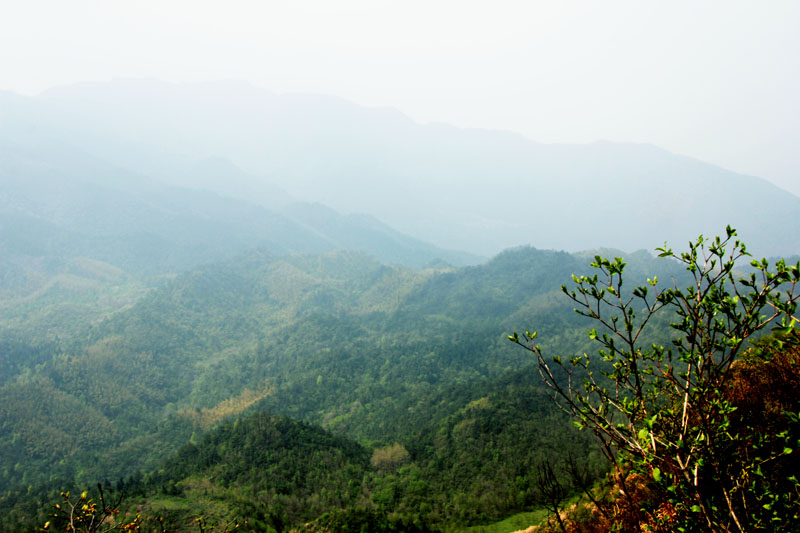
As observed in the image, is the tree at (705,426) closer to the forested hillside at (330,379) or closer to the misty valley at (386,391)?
the misty valley at (386,391)

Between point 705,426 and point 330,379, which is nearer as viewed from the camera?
point 705,426

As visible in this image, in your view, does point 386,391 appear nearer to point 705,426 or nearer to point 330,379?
point 330,379

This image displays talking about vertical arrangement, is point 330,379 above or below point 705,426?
below

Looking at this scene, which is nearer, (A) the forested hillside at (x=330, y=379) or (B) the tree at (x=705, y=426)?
(B) the tree at (x=705, y=426)

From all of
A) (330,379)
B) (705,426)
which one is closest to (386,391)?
(330,379)

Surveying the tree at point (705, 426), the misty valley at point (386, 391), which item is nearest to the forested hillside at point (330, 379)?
the misty valley at point (386, 391)

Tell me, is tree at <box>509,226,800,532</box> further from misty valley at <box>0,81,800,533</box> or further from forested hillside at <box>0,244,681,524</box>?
forested hillside at <box>0,244,681,524</box>

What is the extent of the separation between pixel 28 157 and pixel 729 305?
837ft

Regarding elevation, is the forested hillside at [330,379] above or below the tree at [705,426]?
below

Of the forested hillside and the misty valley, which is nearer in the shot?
the misty valley

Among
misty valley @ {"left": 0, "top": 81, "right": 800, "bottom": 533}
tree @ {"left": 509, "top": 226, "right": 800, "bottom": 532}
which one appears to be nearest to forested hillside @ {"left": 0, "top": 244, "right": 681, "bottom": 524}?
misty valley @ {"left": 0, "top": 81, "right": 800, "bottom": 533}

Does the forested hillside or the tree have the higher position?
the tree

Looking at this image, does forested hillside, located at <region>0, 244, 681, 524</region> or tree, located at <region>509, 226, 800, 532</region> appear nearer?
tree, located at <region>509, 226, 800, 532</region>

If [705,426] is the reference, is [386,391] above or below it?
below
